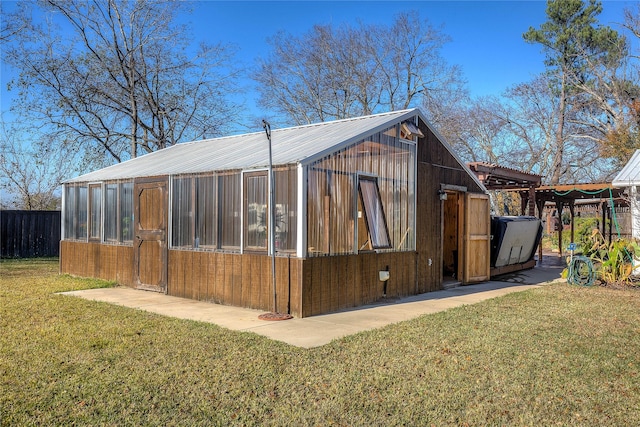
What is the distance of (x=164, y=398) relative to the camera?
13.5 ft

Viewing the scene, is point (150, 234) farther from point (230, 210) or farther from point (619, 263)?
point (619, 263)

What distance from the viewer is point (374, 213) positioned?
8.75m

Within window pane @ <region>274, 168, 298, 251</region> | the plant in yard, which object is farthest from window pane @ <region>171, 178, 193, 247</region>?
the plant in yard

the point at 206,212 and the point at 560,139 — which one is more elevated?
the point at 560,139

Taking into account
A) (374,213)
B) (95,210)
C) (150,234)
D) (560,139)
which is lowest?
(150,234)

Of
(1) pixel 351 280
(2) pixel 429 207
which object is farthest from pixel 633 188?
(1) pixel 351 280

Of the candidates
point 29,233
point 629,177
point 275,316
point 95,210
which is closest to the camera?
point 275,316

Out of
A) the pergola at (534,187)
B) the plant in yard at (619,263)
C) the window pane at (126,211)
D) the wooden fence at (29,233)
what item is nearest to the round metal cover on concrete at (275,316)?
the window pane at (126,211)

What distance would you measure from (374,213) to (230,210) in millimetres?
2517

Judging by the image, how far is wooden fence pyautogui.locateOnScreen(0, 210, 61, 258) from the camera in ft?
58.1

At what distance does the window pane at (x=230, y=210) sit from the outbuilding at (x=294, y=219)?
21mm

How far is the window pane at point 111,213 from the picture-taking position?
1112 cm

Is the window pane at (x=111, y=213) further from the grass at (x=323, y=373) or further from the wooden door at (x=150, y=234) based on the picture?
the grass at (x=323, y=373)

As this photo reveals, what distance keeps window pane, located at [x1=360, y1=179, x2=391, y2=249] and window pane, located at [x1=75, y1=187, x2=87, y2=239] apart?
741 cm
